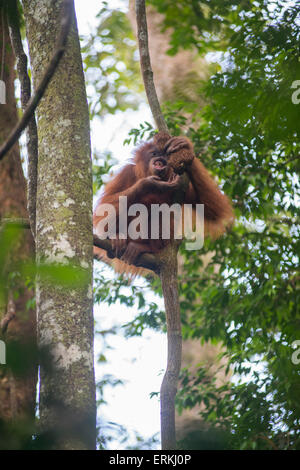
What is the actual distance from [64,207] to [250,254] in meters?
2.42

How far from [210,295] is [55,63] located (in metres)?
3.31

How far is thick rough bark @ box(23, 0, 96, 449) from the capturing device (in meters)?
1.83

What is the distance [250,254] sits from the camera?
14.0 ft

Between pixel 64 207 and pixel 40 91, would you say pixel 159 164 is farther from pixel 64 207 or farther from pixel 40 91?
pixel 40 91

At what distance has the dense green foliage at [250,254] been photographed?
296cm

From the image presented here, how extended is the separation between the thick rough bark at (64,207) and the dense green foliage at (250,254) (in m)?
0.60

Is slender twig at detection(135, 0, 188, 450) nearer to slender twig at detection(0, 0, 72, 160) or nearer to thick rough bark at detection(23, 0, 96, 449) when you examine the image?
thick rough bark at detection(23, 0, 96, 449)

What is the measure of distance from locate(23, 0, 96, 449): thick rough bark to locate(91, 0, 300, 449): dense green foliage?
597 millimetres

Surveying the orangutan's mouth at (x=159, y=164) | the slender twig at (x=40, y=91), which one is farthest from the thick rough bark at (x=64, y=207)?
the orangutan's mouth at (x=159, y=164)

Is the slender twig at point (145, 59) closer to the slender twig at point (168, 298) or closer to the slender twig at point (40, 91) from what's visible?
the slender twig at point (168, 298)

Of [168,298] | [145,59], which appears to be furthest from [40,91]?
[168,298]

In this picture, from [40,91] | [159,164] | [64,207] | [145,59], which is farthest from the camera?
[159,164]

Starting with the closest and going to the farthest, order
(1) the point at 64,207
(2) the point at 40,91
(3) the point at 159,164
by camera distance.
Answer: (2) the point at 40,91 → (1) the point at 64,207 → (3) the point at 159,164

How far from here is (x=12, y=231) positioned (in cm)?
113
